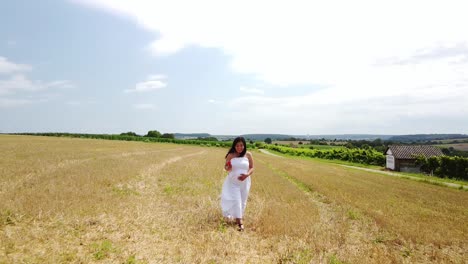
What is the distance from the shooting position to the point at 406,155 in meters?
53.8

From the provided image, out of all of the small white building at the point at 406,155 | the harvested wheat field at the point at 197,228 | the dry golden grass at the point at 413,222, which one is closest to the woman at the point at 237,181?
the harvested wheat field at the point at 197,228

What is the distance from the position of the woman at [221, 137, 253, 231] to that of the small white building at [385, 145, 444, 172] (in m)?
51.5

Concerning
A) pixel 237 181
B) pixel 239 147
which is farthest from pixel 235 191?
pixel 239 147

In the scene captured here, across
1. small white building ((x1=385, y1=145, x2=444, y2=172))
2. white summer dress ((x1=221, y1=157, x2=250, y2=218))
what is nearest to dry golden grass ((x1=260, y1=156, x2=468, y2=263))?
white summer dress ((x1=221, y1=157, x2=250, y2=218))

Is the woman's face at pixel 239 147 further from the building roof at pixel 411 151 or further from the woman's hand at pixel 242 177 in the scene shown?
the building roof at pixel 411 151

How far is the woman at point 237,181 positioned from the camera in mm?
8703

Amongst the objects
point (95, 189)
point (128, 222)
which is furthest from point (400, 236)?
point (95, 189)

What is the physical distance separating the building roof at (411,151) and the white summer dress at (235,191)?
169ft

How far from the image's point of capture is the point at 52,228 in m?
7.41

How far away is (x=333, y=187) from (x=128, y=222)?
13.2m

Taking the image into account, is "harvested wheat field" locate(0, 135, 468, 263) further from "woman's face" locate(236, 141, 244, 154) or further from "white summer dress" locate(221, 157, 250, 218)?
"woman's face" locate(236, 141, 244, 154)

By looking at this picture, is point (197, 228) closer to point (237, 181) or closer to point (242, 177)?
point (237, 181)

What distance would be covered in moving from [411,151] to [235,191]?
180ft

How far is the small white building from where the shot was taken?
53344 millimetres
